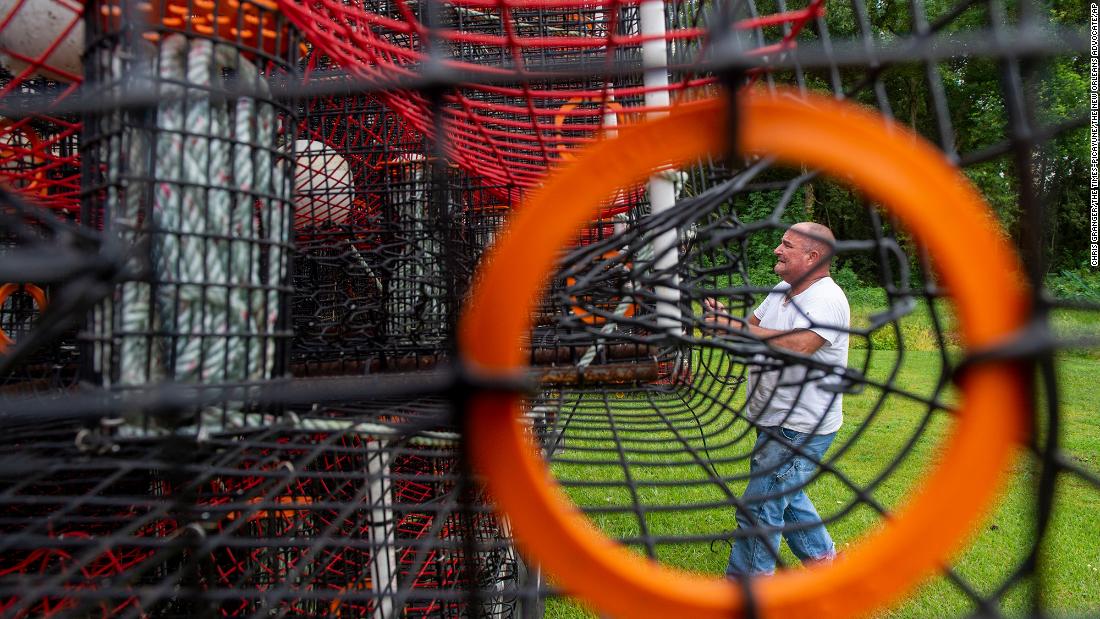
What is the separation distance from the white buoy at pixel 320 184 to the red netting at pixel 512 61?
0.72 feet

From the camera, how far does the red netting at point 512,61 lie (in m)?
0.42

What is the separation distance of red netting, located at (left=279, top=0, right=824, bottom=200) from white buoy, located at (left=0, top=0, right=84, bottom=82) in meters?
0.22

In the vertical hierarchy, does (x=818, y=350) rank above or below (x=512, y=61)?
below

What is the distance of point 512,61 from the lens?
745mm

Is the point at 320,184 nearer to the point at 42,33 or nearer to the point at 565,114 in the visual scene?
→ the point at 42,33

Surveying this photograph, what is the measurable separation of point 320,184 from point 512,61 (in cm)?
47

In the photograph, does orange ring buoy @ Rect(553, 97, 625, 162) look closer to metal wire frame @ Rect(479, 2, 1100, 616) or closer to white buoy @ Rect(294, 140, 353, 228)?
metal wire frame @ Rect(479, 2, 1100, 616)

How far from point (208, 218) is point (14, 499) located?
0.22m

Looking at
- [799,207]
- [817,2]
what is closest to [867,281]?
[799,207]

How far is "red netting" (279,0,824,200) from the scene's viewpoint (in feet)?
1.37

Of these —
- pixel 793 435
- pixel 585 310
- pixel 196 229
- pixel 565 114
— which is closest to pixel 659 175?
pixel 565 114

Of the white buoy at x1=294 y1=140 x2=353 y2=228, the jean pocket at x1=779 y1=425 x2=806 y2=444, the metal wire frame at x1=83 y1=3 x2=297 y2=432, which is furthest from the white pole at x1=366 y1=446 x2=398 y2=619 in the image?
the jean pocket at x1=779 y1=425 x2=806 y2=444

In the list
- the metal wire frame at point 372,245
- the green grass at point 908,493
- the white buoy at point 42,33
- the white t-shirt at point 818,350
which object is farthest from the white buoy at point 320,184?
the white t-shirt at point 818,350

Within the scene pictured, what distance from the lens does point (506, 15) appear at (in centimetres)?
43
